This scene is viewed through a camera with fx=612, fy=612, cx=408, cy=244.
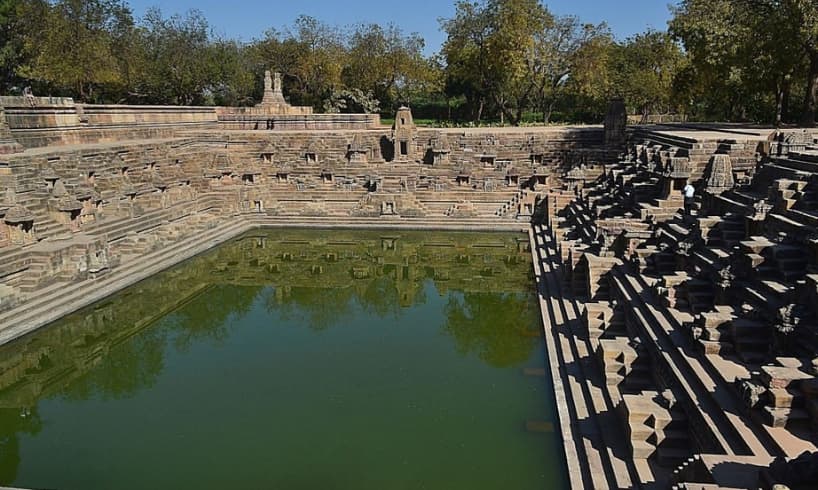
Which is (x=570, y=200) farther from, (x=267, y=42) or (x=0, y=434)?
(x=267, y=42)

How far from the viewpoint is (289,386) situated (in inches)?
387

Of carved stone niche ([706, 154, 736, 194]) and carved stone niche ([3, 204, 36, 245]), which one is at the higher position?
carved stone niche ([706, 154, 736, 194])

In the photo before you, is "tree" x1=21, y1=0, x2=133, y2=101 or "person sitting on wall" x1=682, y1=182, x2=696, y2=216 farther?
"tree" x1=21, y1=0, x2=133, y2=101

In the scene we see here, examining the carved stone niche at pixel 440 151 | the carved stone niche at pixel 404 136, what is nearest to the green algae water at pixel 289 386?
the carved stone niche at pixel 440 151

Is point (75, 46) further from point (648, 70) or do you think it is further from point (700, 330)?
point (648, 70)

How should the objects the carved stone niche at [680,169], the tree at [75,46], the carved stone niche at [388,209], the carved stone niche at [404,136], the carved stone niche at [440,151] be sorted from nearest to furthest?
the carved stone niche at [680,169]
the carved stone niche at [388,209]
the carved stone niche at [440,151]
the carved stone niche at [404,136]
the tree at [75,46]

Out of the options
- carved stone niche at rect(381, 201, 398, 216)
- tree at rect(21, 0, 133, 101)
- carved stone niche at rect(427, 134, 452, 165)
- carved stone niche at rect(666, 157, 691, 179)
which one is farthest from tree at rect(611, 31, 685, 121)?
tree at rect(21, 0, 133, 101)

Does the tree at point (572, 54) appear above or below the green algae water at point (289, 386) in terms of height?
above

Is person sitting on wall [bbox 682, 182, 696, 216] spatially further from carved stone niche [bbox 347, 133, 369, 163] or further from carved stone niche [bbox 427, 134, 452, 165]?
carved stone niche [bbox 347, 133, 369, 163]

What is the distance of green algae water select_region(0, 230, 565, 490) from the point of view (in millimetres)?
7605

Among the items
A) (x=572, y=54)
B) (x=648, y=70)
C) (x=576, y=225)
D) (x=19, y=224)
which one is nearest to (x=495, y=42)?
(x=572, y=54)

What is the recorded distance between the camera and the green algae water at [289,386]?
761cm

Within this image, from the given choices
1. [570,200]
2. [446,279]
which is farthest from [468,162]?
[446,279]

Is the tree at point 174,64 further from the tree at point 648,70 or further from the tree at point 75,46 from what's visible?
the tree at point 648,70
